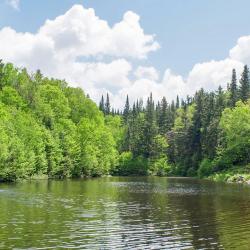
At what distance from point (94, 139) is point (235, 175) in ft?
159

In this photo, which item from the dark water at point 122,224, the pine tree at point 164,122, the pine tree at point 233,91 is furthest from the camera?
the pine tree at point 164,122

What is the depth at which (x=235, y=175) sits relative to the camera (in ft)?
325

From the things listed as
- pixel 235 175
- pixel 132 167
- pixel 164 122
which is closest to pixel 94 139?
pixel 132 167

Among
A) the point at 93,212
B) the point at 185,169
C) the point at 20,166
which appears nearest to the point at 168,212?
the point at 93,212

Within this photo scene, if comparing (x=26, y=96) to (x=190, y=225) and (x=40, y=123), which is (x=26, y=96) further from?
(x=190, y=225)

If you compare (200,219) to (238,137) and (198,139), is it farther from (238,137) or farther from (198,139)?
(198,139)

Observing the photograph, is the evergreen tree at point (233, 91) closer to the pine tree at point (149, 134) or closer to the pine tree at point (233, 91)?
the pine tree at point (233, 91)

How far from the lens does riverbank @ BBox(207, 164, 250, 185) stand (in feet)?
306

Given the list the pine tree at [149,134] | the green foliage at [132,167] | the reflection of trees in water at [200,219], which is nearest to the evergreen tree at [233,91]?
the pine tree at [149,134]

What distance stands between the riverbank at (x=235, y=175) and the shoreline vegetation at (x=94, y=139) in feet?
0.82

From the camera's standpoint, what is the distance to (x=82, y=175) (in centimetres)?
12194

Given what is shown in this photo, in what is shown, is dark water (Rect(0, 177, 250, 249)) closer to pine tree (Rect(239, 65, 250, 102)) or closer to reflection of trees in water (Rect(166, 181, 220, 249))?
reflection of trees in water (Rect(166, 181, 220, 249))

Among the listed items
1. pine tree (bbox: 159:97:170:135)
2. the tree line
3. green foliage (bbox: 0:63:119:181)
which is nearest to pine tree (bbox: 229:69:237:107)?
the tree line

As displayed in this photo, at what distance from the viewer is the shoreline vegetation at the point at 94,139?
95.4 m
